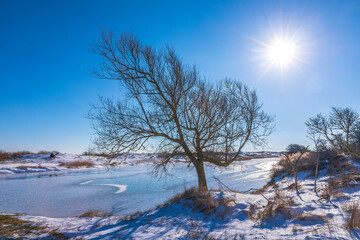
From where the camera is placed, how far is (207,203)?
5.66 m

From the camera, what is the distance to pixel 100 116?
7488 millimetres

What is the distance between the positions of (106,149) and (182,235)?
4756 mm

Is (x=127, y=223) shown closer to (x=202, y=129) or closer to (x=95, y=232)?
(x=95, y=232)

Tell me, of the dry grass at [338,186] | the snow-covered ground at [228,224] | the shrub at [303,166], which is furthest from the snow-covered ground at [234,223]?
the shrub at [303,166]

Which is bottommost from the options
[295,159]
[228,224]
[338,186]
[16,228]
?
[16,228]

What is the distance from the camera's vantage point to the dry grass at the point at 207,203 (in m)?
5.18

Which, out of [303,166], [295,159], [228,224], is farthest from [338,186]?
[295,159]

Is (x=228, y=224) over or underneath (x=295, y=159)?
underneath

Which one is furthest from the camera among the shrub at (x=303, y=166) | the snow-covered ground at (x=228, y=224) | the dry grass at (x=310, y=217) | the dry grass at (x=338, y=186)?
the shrub at (x=303, y=166)

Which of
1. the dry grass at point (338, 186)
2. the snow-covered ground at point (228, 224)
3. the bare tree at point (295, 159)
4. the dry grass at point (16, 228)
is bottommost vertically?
the dry grass at point (16, 228)

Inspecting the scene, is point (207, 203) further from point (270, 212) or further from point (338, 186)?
point (338, 186)

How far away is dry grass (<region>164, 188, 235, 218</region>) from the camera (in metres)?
5.18

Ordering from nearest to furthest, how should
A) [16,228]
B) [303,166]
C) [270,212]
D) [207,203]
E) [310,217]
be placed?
[310,217], [270,212], [16,228], [207,203], [303,166]

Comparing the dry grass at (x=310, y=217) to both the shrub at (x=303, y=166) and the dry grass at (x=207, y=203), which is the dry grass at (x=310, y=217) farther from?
the shrub at (x=303, y=166)
